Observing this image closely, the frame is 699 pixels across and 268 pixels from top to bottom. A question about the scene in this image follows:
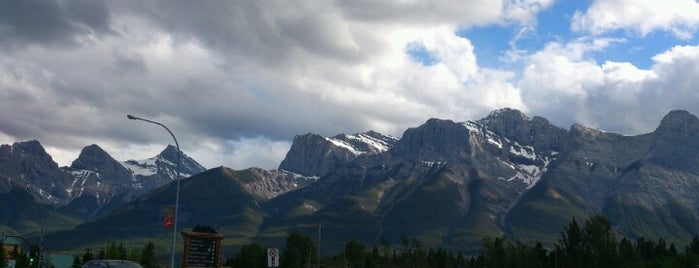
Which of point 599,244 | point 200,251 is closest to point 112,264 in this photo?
point 200,251

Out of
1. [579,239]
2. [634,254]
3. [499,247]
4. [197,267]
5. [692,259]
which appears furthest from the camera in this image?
[499,247]

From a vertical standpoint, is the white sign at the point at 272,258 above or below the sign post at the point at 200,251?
below

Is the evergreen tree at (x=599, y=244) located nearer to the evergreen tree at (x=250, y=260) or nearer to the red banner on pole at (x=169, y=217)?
the evergreen tree at (x=250, y=260)

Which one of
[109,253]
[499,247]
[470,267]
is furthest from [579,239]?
[109,253]

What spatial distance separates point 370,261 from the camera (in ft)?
648

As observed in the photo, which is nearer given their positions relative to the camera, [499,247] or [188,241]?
[188,241]

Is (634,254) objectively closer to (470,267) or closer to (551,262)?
(551,262)

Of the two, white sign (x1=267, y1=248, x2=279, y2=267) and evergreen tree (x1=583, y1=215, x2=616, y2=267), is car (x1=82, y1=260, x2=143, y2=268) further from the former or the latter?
evergreen tree (x1=583, y1=215, x2=616, y2=267)

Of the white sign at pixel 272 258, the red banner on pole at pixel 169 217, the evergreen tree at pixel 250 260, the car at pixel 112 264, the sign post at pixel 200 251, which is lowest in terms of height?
the car at pixel 112 264

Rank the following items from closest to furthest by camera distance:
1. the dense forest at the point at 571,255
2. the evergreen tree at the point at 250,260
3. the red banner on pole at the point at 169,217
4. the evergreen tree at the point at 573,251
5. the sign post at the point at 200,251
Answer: the red banner on pole at the point at 169,217 → the sign post at the point at 200,251 → the dense forest at the point at 571,255 → the evergreen tree at the point at 573,251 → the evergreen tree at the point at 250,260

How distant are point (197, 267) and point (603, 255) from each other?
119944mm

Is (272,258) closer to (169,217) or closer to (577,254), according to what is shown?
(169,217)

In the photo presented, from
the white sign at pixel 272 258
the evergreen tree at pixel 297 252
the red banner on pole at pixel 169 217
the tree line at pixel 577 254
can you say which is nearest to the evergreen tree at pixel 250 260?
the tree line at pixel 577 254

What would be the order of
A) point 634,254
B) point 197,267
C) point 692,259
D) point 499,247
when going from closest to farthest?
point 197,267 < point 692,259 < point 634,254 < point 499,247
